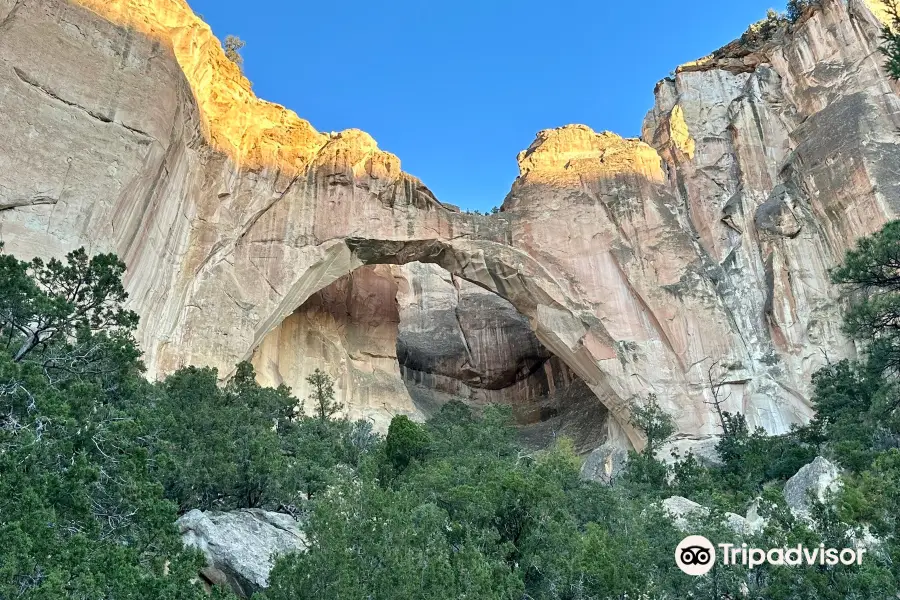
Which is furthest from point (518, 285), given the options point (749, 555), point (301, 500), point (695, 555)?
point (749, 555)

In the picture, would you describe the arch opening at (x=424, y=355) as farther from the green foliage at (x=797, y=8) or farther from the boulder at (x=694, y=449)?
the green foliage at (x=797, y=8)

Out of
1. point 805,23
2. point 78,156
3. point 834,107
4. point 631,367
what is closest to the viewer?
point 78,156

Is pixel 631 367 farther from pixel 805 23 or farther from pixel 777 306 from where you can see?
pixel 805 23

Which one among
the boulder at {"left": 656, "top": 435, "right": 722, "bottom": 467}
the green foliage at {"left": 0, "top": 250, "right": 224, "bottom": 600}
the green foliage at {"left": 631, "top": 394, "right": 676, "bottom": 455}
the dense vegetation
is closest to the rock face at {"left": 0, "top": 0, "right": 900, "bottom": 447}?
the green foliage at {"left": 631, "top": 394, "right": 676, "bottom": 455}

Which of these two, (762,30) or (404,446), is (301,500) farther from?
(762,30)

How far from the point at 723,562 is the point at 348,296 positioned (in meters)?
26.6

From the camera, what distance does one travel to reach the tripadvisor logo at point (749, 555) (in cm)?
881

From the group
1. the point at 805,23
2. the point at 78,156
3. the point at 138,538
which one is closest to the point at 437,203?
the point at 78,156

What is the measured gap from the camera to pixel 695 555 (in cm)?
1012

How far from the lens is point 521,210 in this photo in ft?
99.3

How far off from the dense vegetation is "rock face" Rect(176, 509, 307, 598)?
0.71 metres

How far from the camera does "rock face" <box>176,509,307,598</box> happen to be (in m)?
8.80

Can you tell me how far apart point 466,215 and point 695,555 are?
68.7 ft

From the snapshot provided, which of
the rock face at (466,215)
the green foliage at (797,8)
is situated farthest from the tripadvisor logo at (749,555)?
the green foliage at (797,8)
